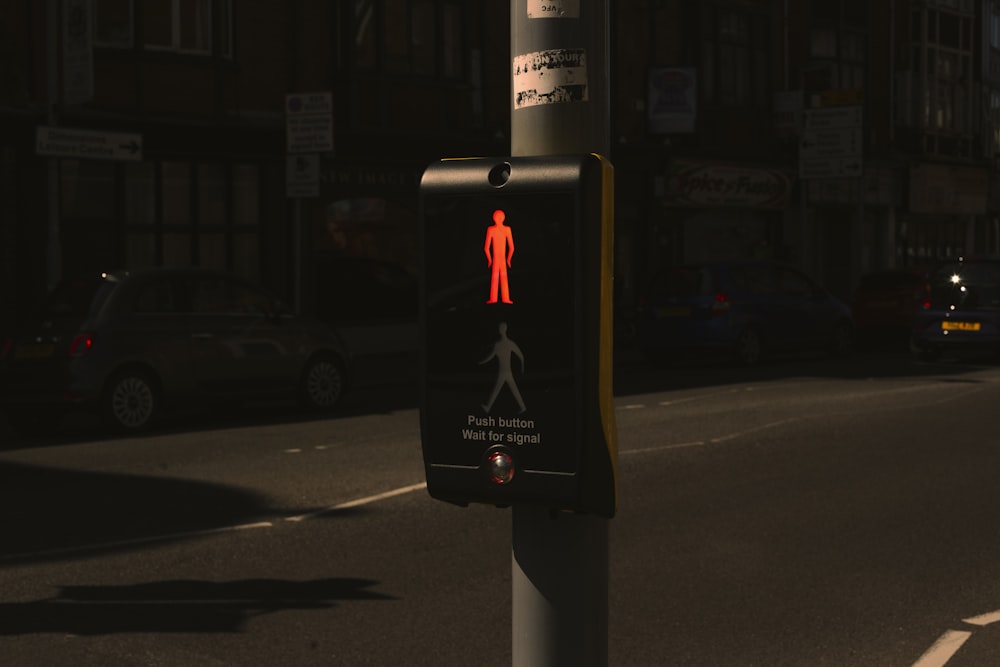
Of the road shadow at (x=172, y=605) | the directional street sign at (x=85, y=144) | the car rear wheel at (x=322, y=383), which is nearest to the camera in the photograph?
the road shadow at (x=172, y=605)

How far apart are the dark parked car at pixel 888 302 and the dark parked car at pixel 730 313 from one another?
4.92 metres

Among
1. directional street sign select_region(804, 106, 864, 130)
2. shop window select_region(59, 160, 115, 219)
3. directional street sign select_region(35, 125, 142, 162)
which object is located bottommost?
shop window select_region(59, 160, 115, 219)

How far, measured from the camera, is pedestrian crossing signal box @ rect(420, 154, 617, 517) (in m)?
2.56

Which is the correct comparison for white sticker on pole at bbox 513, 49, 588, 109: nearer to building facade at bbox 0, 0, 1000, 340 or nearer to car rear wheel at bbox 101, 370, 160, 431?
car rear wheel at bbox 101, 370, 160, 431

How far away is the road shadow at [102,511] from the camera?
8672mm

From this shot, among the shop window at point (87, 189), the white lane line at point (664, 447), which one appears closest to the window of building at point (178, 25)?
the shop window at point (87, 189)

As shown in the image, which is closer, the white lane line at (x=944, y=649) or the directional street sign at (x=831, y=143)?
the white lane line at (x=944, y=649)

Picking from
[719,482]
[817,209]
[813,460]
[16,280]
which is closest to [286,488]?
[719,482]

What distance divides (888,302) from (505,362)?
27.5 metres

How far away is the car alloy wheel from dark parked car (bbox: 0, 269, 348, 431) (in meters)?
0.13

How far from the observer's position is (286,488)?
10641 mm

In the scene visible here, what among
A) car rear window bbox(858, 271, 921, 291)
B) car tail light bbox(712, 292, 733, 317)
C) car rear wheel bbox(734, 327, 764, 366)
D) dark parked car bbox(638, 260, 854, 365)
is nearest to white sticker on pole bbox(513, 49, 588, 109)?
dark parked car bbox(638, 260, 854, 365)

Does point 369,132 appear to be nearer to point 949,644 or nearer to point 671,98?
point 671,98

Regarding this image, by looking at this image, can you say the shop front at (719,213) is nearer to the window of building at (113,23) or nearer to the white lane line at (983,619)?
the window of building at (113,23)
